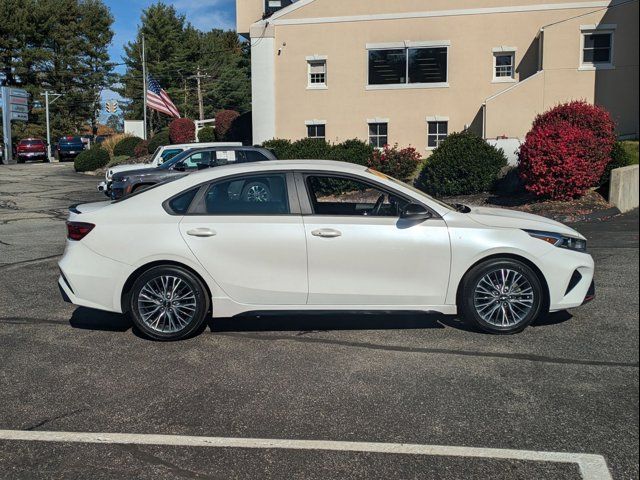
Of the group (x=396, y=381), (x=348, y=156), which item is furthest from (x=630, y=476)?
(x=348, y=156)

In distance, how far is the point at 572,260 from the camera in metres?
5.80

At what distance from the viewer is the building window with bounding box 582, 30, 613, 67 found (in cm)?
2253

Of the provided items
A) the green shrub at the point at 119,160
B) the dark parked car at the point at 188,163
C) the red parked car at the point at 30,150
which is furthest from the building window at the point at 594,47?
the red parked car at the point at 30,150

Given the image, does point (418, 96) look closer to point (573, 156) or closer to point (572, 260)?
point (573, 156)

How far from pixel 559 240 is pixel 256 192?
282 cm

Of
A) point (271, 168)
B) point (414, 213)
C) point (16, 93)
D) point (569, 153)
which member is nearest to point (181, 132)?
point (16, 93)

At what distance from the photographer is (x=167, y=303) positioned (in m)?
5.89

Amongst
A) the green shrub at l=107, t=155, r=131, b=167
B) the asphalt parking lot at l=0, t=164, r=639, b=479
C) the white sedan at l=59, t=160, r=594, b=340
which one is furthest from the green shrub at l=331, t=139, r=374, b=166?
the green shrub at l=107, t=155, r=131, b=167

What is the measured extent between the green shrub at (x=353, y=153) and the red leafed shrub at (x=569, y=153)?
6525mm

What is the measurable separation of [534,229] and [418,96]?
21105 mm

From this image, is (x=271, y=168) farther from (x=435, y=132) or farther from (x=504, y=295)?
(x=435, y=132)

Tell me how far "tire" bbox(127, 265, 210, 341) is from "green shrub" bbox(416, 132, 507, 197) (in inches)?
503

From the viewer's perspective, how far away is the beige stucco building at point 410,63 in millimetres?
23406

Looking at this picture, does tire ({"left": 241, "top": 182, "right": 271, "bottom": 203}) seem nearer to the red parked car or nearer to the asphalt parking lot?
the asphalt parking lot
